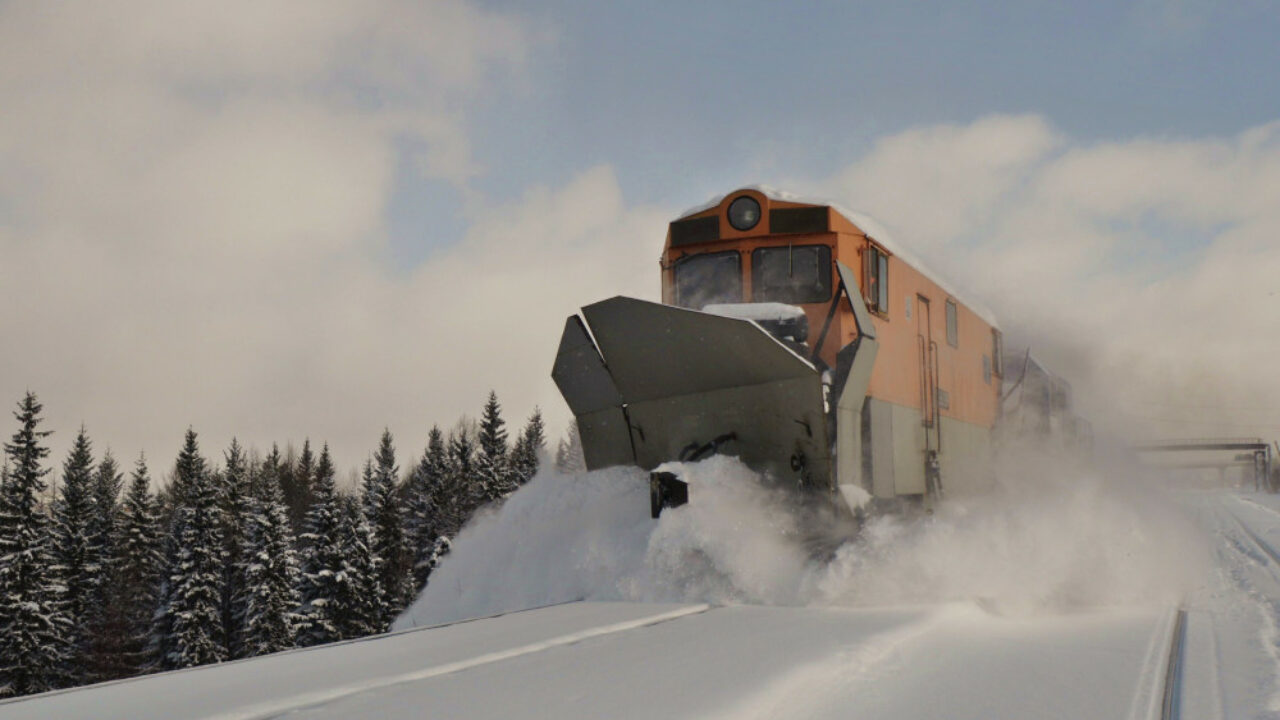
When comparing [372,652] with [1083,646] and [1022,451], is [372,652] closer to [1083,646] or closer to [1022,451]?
[1083,646]

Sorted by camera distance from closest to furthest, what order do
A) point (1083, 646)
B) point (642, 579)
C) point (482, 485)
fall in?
point (1083, 646) → point (642, 579) → point (482, 485)

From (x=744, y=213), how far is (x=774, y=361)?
207 cm

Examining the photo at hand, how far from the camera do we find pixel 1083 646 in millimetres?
5375

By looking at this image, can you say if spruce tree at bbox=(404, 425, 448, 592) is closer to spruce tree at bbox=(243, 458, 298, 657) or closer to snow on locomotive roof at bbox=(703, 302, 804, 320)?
spruce tree at bbox=(243, 458, 298, 657)

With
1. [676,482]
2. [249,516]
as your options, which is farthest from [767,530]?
[249,516]

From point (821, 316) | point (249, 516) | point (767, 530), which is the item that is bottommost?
point (249, 516)

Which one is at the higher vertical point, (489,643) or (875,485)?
(875,485)

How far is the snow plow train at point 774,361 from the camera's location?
7562 mm

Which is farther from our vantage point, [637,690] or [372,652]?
[372,652]

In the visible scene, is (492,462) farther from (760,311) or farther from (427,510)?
(760,311)

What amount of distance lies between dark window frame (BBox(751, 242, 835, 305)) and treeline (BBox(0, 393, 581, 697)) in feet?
67.2

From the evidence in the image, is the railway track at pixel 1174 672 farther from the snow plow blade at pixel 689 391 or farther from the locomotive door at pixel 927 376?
the locomotive door at pixel 927 376

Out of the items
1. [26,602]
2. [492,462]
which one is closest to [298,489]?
[492,462]

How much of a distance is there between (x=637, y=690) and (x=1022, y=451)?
38.8 ft
